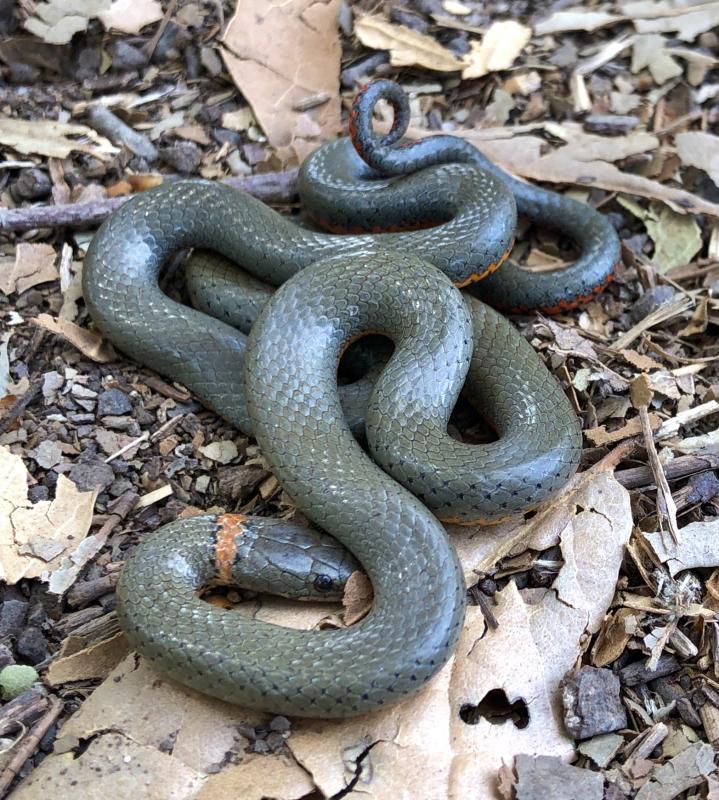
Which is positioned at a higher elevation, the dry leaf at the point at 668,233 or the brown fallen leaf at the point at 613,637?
the dry leaf at the point at 668,233

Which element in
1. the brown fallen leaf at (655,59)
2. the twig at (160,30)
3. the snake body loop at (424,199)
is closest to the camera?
the snake body loop at (424,199)

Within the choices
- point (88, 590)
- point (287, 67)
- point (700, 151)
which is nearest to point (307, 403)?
point (88, 590)

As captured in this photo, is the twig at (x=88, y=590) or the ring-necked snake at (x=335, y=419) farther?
the twig at (x=88, y=590)

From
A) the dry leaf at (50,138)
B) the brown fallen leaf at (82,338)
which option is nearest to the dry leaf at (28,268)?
the brown fallen leaf at (82,338)

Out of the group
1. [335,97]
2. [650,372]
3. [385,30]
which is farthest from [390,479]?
[385,30]

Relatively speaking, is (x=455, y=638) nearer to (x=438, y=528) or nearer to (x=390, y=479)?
(x=438, y=528)

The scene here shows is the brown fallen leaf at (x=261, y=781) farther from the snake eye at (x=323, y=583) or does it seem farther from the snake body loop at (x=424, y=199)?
the snake body loop at (x=424, y=199)

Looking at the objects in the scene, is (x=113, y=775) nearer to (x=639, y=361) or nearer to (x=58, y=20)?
(x=639, y=361)

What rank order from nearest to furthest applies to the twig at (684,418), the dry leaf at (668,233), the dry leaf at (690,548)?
the dry leaf at (690,548) → the twig at (684,418) → the dry leaf at (668,233)
